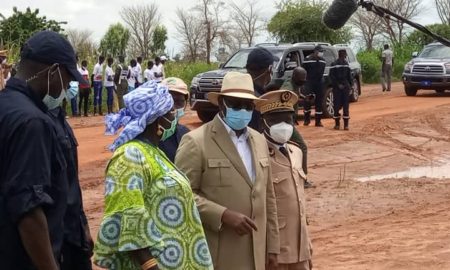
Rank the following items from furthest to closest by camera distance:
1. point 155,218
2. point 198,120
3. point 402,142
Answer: point 198,120 < point 402,142 < point 155,218

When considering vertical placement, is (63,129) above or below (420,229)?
above

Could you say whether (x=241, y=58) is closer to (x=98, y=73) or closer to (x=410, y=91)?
(x=98, y=73)

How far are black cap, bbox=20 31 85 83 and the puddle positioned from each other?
9.41 m

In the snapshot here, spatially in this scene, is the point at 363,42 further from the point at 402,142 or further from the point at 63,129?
the point at 63,129

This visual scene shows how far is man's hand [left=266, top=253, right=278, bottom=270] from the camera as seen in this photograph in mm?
4496

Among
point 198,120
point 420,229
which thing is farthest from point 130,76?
point 420,229

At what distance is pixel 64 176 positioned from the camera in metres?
3.24

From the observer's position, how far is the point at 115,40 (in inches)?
1790

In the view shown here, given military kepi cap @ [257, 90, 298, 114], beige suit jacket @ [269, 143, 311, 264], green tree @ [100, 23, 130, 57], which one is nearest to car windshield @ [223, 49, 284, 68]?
military kepi cap @ [257, 90, 298, 114]

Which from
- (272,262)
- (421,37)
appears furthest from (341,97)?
(421,37)

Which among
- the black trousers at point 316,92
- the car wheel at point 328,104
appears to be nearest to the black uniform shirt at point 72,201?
the black trousers at point 316,92

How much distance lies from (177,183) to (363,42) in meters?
55.0

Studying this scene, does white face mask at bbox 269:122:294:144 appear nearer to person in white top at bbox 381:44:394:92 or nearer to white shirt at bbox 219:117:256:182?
white shirt at bbox 219:117:256:182

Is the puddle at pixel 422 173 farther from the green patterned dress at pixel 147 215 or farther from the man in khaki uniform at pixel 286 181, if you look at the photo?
the green patterned dress at pixel 147 215
